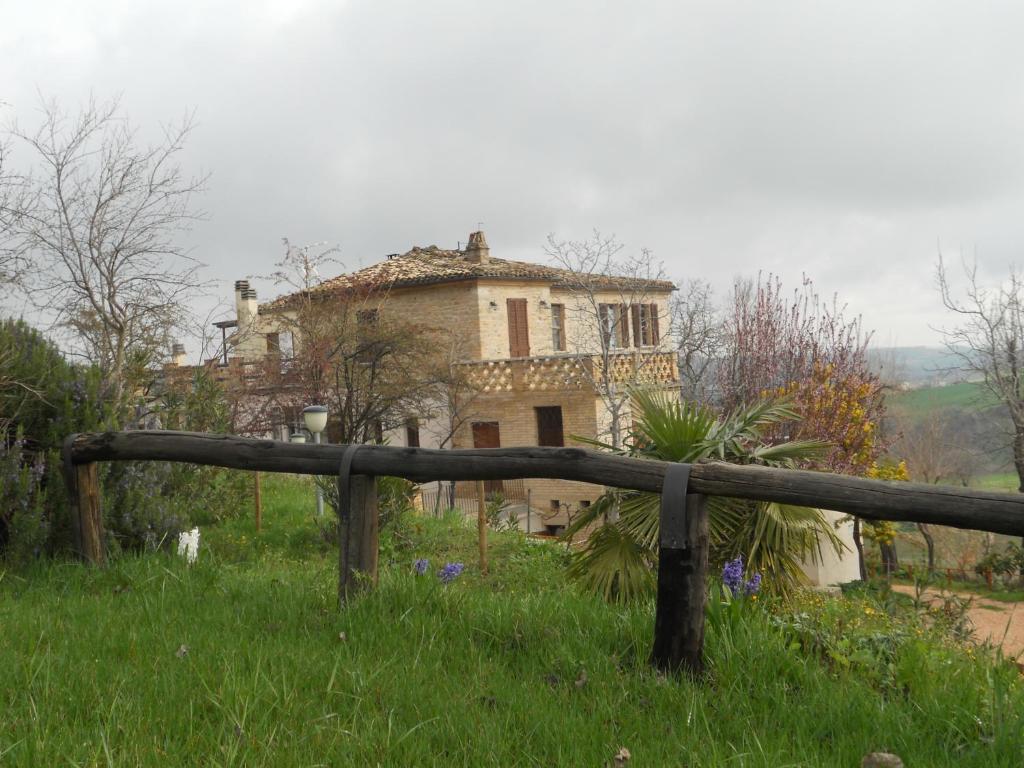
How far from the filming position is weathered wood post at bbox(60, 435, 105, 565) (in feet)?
18.3

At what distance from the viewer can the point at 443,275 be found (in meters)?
33.7

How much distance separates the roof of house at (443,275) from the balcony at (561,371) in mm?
2742

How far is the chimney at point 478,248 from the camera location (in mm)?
36375

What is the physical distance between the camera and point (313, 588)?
4867 mm

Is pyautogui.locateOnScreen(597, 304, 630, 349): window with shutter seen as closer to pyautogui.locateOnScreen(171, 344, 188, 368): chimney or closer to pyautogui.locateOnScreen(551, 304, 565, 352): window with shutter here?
pyautogui.locateOnScreen(551, 304, 565, 352): window with shutter

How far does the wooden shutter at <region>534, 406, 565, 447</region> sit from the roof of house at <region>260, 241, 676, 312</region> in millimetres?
4568

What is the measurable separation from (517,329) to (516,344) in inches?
22.5

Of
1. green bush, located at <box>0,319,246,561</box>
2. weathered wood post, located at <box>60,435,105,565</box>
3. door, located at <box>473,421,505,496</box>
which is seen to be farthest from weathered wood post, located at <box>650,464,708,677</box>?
door, located at <box>473,421,505,496</box>

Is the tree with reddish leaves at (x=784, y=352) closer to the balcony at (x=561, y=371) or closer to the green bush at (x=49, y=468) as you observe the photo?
the balcony at (x=561, y=371)

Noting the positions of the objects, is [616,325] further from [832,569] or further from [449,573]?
[449,573]

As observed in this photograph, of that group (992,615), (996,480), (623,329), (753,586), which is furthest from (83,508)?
(996,480)

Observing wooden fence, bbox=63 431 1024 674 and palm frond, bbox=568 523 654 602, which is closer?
wooden fence, bbox=63 431 1024 674

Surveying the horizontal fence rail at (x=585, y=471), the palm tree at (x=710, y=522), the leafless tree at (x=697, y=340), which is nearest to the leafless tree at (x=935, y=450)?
the leafless tree at (x=697, y=340)

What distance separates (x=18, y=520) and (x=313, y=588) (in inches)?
86.4
